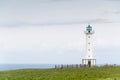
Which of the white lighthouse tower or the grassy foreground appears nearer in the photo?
the grassy foreground

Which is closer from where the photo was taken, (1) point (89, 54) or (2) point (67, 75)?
(2) point (67, 75)

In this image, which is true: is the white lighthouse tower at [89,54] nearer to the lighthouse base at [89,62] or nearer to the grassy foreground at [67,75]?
the lighthouse base at [89,62]

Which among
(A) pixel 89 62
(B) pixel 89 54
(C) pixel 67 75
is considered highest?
(B) pixel 89 54

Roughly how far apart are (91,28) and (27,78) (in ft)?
164

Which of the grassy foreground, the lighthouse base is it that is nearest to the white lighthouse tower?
the lighthouse base

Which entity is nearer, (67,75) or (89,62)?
(67,75)

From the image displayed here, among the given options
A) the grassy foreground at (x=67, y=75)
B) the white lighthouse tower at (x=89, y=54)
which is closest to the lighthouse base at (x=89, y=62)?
the white lighthouse tower at (x=89, y=54)

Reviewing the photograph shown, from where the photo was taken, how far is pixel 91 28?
10675 cm

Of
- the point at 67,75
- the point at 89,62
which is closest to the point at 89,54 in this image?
the point at 89,62

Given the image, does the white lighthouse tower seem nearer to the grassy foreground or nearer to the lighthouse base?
the lighthouse base

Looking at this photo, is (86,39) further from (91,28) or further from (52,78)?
(52,78)

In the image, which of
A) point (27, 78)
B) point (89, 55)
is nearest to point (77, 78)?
point (27, 78)

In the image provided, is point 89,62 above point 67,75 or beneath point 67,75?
above

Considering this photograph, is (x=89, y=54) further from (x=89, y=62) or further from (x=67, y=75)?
(x=67, y=75)
